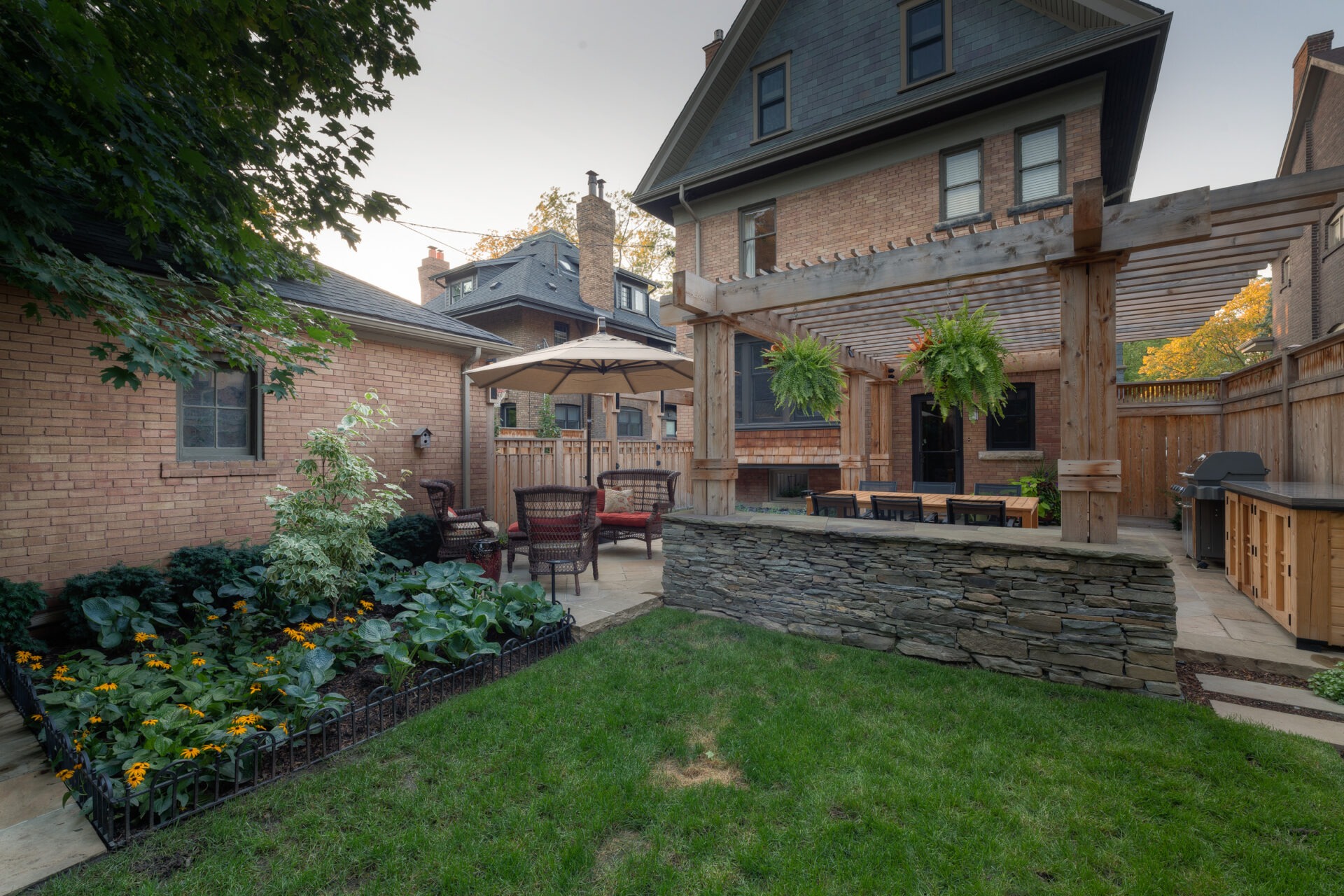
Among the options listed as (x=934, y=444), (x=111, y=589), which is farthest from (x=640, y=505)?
(x=934, y=444)

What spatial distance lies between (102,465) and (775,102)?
490 inches

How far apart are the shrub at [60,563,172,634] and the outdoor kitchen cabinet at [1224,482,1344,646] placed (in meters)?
9.20

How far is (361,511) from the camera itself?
5.07 meters

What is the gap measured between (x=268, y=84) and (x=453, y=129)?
252 inches

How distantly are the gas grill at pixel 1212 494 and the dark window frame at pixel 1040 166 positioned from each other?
432cm

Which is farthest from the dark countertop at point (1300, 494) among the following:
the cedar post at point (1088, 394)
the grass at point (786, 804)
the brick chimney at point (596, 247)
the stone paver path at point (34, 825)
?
the brick chimney at point (596, 247)

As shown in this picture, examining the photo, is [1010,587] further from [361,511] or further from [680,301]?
[361,511]

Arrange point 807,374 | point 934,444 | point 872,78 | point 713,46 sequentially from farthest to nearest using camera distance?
point 713,46
point 934,444
point 872,78
point 807,374

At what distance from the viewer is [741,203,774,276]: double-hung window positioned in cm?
1169

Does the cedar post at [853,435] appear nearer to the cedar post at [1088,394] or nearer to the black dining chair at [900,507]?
the black dining chair at [900,507]

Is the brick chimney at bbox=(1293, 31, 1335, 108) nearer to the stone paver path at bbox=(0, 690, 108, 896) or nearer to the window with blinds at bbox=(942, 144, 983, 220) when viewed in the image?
the window with blinds at bbox=(942, 144, 983, 220)

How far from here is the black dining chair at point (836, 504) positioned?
634 cm

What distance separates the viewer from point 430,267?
2022cm

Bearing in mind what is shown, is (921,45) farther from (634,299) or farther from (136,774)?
(136,774)
